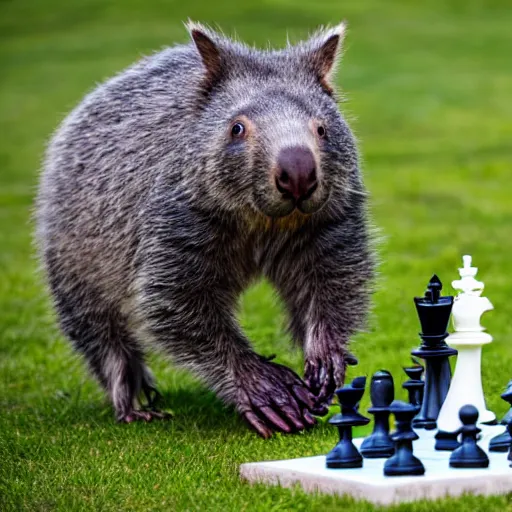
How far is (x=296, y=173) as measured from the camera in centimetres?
658

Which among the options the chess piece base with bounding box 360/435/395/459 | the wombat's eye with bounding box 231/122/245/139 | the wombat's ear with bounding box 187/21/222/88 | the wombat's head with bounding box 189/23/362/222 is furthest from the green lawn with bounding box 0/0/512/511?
the wombat's eye with bounding box 231/122/245/139

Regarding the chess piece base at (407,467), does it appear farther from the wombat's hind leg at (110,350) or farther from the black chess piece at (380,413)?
the wombat's hind leg at (110,350)

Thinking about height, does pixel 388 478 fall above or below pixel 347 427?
below

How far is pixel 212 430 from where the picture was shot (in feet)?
24.1

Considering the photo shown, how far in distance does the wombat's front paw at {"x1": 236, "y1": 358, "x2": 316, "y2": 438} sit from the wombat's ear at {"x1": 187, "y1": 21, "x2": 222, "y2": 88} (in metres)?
1.71

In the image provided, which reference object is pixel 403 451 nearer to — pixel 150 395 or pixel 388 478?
pixel 388 478

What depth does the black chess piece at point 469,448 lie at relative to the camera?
520 cm

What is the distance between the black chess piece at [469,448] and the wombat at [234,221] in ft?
6.05

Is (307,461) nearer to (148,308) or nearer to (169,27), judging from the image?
(148,308)

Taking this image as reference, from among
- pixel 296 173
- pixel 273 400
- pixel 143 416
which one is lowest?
pixel 143 416

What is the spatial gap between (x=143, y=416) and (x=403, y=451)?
10.5ft

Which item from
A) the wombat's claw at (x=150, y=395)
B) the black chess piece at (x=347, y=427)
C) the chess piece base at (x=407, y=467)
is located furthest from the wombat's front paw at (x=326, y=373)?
the chess piece base at (x=407, y=467)

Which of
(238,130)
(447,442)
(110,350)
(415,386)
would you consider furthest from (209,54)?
(447,442)

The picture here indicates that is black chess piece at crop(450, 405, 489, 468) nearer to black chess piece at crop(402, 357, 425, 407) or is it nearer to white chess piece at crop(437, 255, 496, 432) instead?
white chess piece at crop(437, 255, 496, 432)
